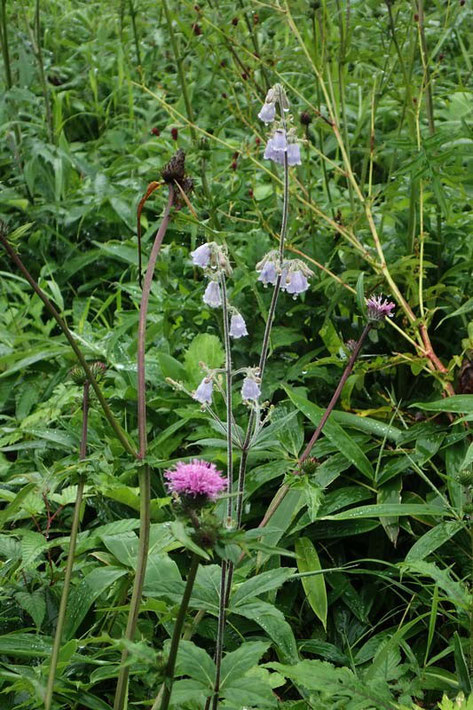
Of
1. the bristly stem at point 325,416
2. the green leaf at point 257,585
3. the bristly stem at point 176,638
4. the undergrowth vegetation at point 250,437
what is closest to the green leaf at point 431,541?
the undergrowth vegetation at point 250,437

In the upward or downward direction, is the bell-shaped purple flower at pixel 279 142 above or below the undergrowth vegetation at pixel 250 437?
above

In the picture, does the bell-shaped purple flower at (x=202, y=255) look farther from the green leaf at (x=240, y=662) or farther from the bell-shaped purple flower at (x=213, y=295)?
the green leaf at (x=240, y=662)

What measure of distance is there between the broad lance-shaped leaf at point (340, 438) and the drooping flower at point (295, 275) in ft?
1.72

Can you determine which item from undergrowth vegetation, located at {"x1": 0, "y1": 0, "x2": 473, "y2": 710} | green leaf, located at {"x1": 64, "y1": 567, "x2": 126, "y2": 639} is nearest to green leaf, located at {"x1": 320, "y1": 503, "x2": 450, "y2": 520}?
undergrowth vegetation, located at {"x1": 0, "y1": 0, "x2": 473, "y2": 710}

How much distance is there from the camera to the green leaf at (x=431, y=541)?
68.2 inches

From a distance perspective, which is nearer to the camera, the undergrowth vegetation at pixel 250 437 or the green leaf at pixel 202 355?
the undergrowth vegetation at pixel 250 437

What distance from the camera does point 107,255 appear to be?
322cm

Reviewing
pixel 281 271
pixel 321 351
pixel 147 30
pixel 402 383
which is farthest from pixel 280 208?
pixel 147 30

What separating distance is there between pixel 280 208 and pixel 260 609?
5.39ft

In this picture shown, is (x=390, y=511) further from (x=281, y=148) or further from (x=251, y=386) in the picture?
(x=281, y=148)

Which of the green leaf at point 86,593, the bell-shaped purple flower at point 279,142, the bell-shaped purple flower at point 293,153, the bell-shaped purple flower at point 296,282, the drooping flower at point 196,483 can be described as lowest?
the green leaf at point 86,593

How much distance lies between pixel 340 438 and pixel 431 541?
1.06 feet

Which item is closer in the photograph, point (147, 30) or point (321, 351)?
point (321, 351)

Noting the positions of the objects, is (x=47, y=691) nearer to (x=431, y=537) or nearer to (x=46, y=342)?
(x=431, y=537)
